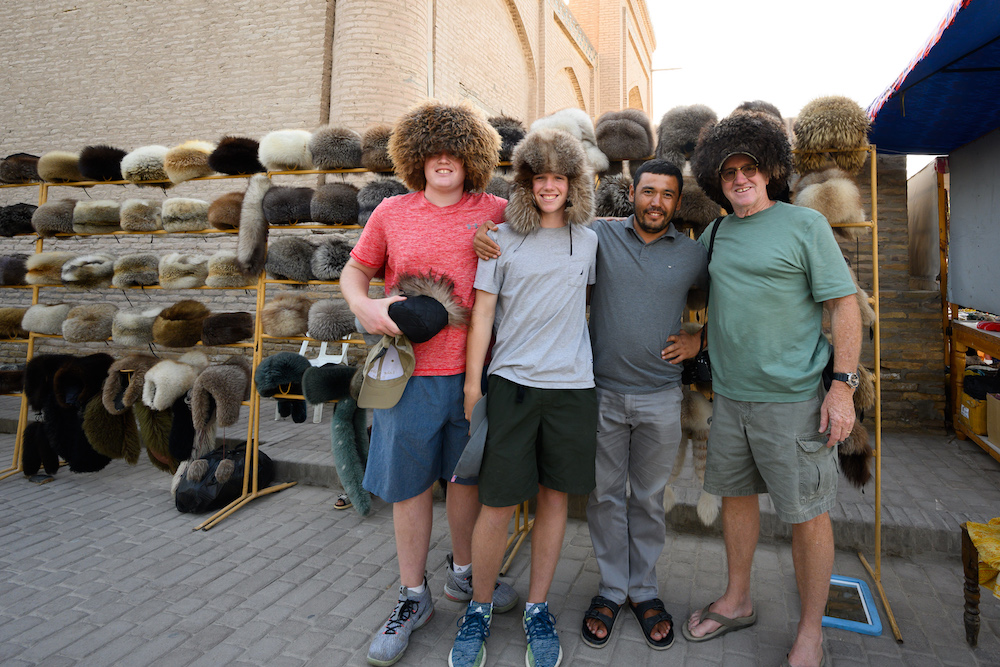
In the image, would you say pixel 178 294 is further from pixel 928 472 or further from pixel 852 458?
pixel 928 472

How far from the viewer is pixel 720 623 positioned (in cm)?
249

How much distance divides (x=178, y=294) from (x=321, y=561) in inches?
268

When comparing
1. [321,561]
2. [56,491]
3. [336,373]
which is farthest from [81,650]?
[56,491]

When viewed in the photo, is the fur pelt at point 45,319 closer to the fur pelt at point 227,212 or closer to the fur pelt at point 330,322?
the fur pelt at point 227,212

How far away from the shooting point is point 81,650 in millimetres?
2436

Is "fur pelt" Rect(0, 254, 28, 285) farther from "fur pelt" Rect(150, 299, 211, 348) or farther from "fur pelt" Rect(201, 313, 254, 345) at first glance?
"fur pelt" Rect(201, 313, 254, 345)

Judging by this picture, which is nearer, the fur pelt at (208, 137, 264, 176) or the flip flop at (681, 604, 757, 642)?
the flip flop at (681, 604, 757, 642)

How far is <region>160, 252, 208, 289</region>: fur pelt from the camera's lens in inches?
175

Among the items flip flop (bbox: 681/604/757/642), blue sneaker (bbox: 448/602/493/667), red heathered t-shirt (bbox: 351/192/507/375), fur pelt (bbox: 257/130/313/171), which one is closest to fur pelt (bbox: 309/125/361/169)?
fur pelt (bbox: 257/130/313/171)

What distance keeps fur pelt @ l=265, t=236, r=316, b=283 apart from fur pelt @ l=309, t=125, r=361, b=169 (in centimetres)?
67

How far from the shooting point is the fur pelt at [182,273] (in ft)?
14.6

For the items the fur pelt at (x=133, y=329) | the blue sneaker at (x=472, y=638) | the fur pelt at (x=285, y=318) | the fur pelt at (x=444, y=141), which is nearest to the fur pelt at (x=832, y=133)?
the fur pelt at (x=444, y=141)

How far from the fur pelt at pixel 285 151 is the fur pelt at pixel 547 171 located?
2.50 meters

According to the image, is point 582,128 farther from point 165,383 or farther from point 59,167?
point 59,167
